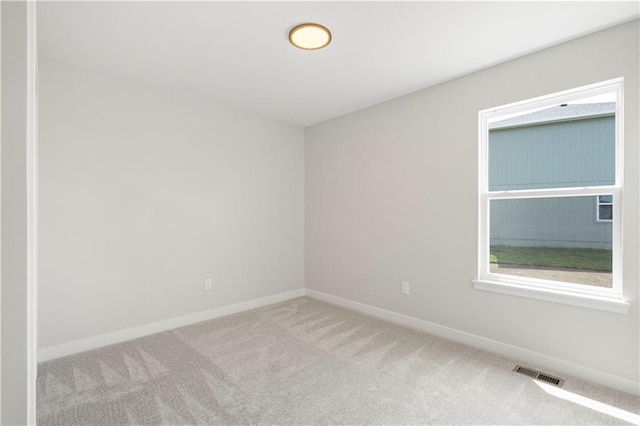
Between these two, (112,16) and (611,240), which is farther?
(611,240)

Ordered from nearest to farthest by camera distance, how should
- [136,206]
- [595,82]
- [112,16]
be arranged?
[112,16] → [595,82] → [136,206]

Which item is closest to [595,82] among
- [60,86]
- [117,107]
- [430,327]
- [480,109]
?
[480,109]

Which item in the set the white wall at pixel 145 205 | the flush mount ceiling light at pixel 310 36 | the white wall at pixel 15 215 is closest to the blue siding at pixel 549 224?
the flush mount ceiling light at pixel 310 36

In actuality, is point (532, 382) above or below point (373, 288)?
below

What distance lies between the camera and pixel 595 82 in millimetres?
2191

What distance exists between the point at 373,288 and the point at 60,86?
11.9 ft

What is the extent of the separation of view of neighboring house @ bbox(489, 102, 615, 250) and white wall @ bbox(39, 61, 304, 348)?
2705 mm

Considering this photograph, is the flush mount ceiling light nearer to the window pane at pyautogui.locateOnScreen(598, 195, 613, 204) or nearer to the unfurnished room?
the unfurnished room

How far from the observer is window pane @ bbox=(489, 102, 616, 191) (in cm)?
229

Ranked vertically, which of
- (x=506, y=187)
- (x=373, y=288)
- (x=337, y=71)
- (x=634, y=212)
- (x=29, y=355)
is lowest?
(x=373, y=288)

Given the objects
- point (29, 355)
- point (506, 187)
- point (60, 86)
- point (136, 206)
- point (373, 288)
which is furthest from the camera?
point (373, 288)

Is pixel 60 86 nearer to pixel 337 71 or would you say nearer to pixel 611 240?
pixel 337 71

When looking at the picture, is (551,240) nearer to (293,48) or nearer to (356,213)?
(356,213)

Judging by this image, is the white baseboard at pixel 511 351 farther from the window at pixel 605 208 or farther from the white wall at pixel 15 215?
the white wall at pixel 15 215
